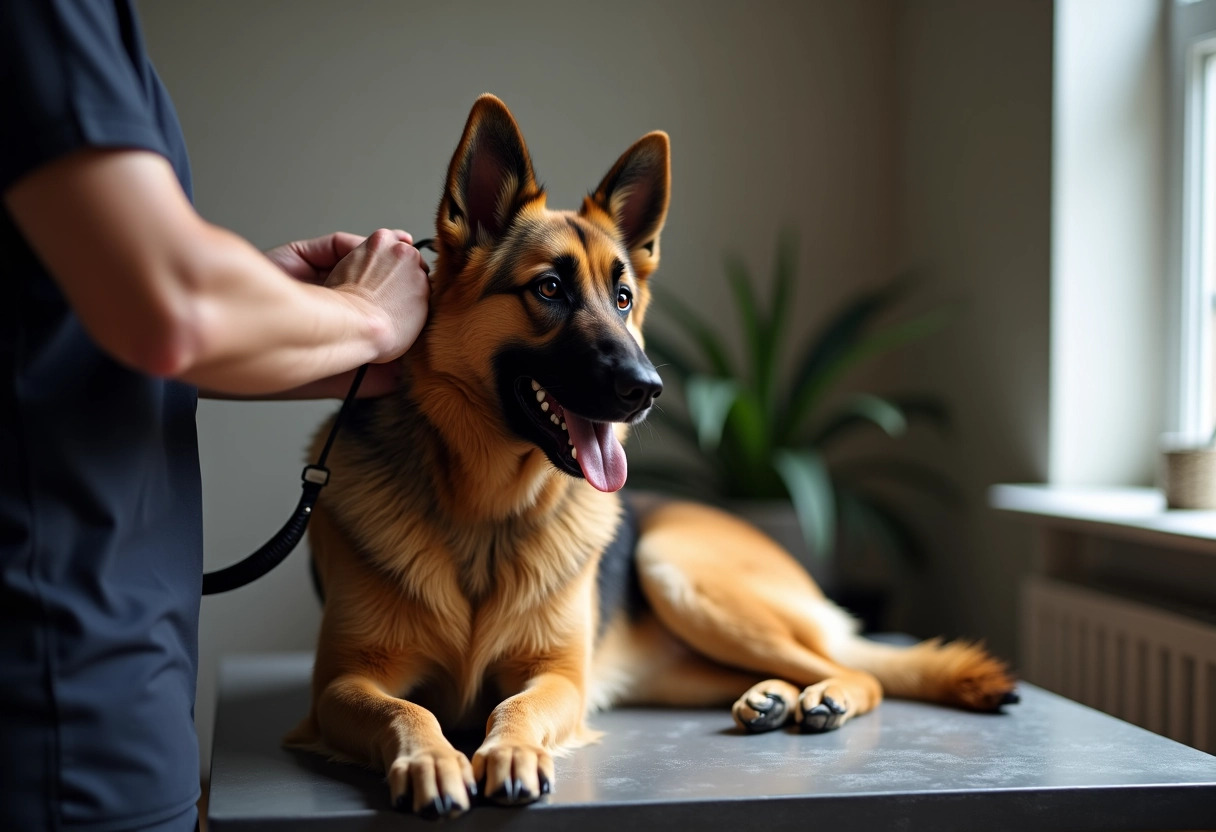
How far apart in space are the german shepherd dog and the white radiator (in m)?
0.53

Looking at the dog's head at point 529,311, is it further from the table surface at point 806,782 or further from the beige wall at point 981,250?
the beige wall at point 981,250

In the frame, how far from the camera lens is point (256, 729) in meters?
1.35

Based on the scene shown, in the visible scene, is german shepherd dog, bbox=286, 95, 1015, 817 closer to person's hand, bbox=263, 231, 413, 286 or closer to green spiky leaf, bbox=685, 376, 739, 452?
person's hand, bbox=263, 231, 413, 286

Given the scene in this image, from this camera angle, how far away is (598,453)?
118 centimetres

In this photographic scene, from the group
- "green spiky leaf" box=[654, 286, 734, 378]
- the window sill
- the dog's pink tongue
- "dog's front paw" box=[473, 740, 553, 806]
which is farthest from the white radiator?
"dog's front paw" box=[473, 740, 553, 806]

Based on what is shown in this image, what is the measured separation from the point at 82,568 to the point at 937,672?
1.27 metres

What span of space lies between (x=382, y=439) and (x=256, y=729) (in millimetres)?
456

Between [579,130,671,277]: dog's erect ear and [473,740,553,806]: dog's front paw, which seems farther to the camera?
[579,130,671,277]: dog's erect ear

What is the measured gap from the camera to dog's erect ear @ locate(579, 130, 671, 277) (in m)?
1.35

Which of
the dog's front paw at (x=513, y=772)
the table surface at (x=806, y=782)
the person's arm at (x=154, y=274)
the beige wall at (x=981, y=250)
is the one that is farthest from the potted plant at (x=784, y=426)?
the person's arm at (x=154, y=274)

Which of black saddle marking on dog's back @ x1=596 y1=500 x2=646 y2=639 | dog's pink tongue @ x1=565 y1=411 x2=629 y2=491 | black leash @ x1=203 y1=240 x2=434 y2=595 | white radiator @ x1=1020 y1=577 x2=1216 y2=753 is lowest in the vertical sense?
white radiator @ x1=1020 y1=577 x2=1216 y2=753

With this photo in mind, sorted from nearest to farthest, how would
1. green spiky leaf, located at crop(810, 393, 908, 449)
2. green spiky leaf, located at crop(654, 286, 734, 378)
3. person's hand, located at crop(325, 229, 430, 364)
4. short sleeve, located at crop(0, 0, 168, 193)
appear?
short sleeve, located at crop(0, 0, 168, 193)
person's hand, located at crop(325, 229, 430, 364)
green spiky leaf, located at crop(810, 393, 908, 449)
green spiky leaf, located at crop(654, 286, 734, 378)

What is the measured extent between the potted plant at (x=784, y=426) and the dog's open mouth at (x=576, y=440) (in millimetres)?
1150

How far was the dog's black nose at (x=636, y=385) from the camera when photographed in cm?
109
